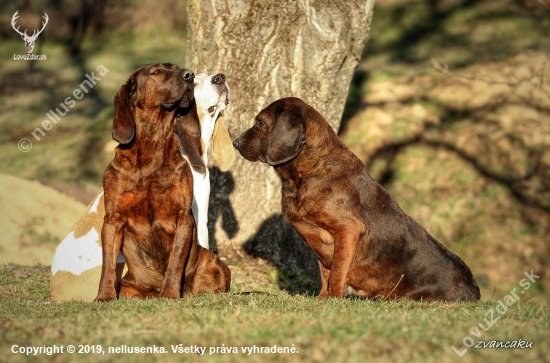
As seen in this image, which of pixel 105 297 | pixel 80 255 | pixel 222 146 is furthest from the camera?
pixel 222 146

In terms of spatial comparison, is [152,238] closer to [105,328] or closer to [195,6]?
[105,328]

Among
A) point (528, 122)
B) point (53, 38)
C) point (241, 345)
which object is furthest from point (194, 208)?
point (53, 38)

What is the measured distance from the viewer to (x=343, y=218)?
652cm

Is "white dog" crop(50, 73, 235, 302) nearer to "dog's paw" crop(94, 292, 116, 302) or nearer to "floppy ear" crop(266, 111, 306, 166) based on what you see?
"dog's paw" crop(94, 292, 116, 302)

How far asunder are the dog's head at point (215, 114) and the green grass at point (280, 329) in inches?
93.7

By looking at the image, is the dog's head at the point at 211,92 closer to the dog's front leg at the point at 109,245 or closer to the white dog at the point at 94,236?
the white dog at the point at 94,236

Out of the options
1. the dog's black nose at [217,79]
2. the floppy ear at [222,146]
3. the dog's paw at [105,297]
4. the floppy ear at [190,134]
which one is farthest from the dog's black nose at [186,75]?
the dog's paw at [105,297]

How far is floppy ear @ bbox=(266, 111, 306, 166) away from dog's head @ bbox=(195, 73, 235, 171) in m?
1.29

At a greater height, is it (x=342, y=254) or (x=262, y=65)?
(x=262, y=65)

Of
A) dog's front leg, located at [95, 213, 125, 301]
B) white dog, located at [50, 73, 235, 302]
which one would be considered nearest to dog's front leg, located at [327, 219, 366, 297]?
white dog, located at [50, 73, 235, 302]

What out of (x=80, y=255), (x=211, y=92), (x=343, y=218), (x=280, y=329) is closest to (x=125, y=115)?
(x=211, y=92)

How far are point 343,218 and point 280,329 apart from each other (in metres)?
2.06

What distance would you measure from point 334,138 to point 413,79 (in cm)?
1003

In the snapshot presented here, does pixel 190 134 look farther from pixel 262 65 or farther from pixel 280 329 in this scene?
pixel 280 329
